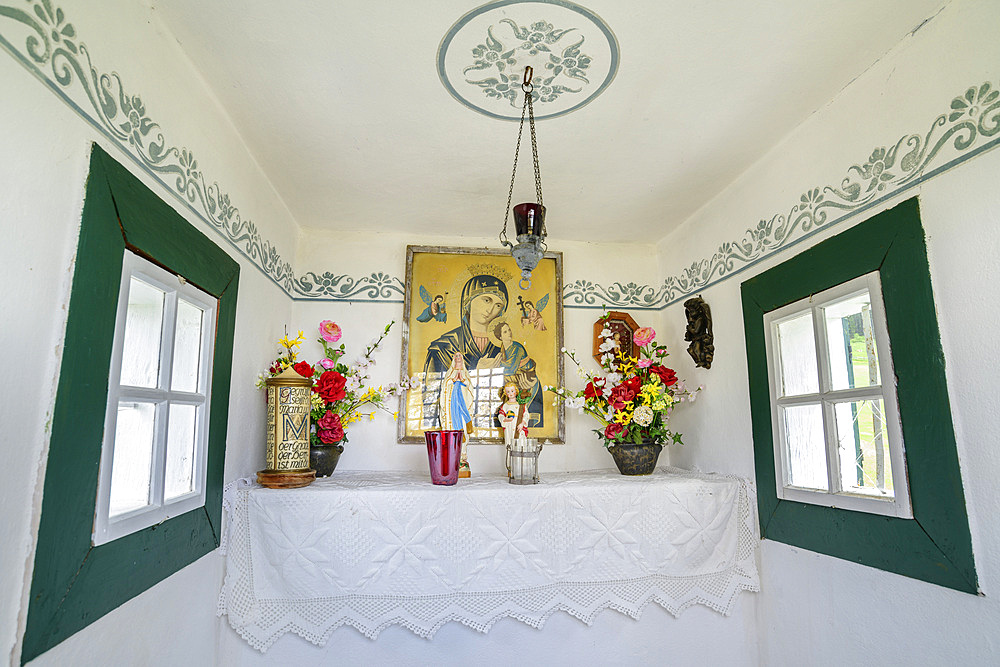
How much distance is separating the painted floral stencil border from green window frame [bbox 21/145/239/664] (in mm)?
113

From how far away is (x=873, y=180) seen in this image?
1.69 m

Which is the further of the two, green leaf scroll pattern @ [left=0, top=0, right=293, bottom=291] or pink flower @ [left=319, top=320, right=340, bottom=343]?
pink flower @ [left=319, top=320, right=340, bottom=343]

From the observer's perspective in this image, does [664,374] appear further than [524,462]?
Yes

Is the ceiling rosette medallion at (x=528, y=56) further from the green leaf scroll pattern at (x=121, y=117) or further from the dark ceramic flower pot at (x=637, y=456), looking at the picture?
the dark ceramic flower pot at (x=637, y=456)

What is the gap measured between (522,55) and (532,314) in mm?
1532

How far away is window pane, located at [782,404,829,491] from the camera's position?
191 cm

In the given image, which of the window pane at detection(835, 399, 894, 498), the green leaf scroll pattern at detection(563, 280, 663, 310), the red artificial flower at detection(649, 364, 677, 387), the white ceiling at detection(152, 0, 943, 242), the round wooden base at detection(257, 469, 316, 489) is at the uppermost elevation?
the white ceiling at detection(152, 0, 943, 242)

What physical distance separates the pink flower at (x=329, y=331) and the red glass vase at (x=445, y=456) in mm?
801

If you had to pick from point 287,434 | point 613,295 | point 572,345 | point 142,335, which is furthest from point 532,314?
point 142,335

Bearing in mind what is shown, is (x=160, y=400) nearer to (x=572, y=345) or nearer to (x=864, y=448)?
(x=572, y=345)

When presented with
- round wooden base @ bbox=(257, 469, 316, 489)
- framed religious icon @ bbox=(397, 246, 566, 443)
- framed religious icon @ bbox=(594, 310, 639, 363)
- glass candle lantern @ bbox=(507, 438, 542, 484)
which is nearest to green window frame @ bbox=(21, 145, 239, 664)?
round wooden base @ bbox=(257, 469, 316, 489)

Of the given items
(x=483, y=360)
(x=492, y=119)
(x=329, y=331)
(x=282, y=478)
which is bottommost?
(x=282, y=478)

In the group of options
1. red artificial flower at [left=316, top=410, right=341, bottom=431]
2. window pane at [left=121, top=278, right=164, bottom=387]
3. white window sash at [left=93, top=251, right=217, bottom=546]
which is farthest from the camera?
red artificial flower at [left=316, top=410, right=341, bottom=431]

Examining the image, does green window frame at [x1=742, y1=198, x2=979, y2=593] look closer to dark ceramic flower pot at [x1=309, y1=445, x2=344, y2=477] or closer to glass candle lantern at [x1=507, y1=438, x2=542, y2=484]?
glass candle lantern at [x1=507, y1=438, x2=542, y2=484]
